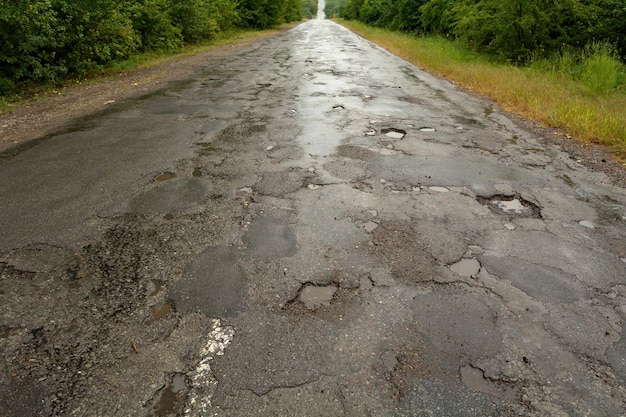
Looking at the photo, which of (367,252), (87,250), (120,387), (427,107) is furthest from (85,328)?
(427,107)

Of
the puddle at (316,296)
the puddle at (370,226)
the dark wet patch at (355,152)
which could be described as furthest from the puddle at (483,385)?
the dark wet patch at (355,152)

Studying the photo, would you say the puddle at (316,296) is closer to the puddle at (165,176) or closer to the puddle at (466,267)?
the puddle at (466,267)

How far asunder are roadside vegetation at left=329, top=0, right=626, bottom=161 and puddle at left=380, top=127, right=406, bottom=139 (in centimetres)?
268

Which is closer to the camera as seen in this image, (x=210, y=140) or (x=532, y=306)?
(x=532, y=306)

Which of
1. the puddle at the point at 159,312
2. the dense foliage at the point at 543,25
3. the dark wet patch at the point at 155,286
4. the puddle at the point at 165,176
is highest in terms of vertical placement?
the dense foliage at the point at 543,25

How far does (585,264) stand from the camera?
123 inches

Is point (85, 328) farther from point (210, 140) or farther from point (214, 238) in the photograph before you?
point (210, 140)

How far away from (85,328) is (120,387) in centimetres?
57

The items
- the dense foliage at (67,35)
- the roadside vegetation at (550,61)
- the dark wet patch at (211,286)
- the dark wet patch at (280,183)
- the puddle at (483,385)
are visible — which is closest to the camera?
the puddle at (483,385)

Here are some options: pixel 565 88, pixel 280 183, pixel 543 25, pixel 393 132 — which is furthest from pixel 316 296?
pixel 543 25

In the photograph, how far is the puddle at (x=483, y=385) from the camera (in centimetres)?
202

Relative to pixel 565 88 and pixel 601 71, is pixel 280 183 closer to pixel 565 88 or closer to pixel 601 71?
pixel 565 88

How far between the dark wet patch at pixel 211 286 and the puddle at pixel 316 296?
439 mm

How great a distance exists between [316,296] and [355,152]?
3.05m
